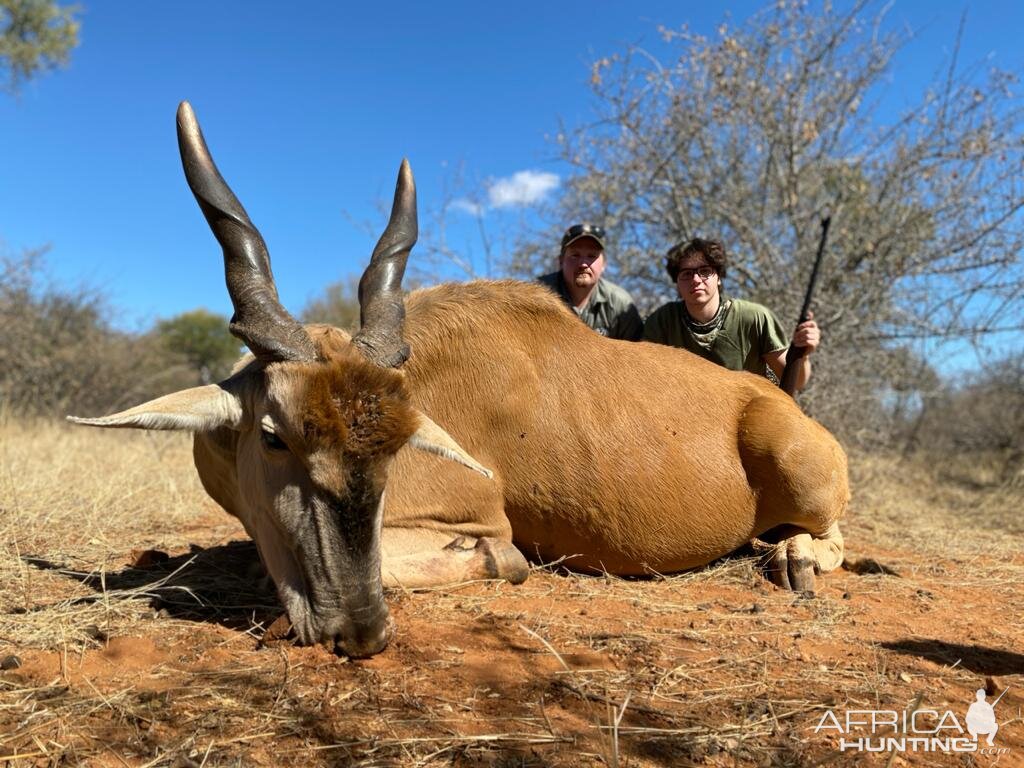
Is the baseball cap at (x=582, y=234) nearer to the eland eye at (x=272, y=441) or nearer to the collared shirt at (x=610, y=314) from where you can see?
the collared shirt at (x=610, y=314)

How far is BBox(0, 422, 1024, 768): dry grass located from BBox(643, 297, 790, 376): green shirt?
2017 millimetres

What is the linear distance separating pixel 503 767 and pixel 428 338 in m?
2.83

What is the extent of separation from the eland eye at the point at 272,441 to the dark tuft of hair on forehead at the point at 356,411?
0.23 meters

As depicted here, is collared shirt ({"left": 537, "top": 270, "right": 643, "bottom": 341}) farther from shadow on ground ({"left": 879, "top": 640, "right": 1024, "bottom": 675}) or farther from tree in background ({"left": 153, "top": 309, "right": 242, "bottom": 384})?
tree in background ({"left": 153, "top": 309, "right": 242, "bottom": 384})

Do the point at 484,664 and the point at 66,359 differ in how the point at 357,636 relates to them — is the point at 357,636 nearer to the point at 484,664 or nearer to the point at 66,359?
the point at 484,664

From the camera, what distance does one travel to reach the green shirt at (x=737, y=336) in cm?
638

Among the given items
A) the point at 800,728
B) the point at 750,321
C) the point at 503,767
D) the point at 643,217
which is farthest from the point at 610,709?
the point at 643,217

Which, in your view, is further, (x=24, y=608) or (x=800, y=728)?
(x=24, y=608)

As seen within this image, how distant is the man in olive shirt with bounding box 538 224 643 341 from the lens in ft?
23.1

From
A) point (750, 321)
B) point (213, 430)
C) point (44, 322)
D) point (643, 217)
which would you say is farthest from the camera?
point (44, 322)

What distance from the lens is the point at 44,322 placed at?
14.9 meters

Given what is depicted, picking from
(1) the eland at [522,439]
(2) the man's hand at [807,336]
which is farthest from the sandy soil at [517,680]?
(2) the man's hand at [807,336]

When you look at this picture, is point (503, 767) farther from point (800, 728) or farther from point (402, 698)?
point (800, 728)

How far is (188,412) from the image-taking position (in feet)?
10.7
